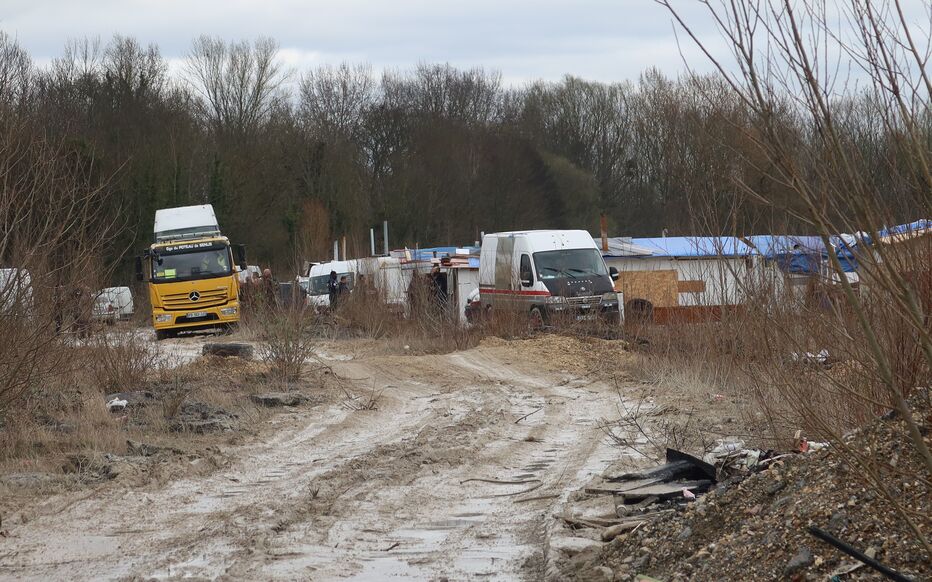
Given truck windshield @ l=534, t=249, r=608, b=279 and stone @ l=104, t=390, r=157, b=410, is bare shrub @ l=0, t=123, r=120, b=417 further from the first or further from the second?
truck windshield @ l=534, t=249, r=608, b=279

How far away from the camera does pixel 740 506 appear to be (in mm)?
5852

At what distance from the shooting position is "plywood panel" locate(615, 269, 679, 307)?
25.4 meters

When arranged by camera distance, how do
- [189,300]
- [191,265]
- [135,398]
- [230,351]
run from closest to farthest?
1. [135,398]
2. [230,351]
3. [189,300]
4. [191,265]

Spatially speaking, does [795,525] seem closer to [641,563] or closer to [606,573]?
[641,563]

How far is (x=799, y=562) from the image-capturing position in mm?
4805

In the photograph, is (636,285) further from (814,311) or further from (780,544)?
(780,544)

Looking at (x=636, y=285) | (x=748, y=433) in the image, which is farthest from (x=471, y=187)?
(x=748, y=433)

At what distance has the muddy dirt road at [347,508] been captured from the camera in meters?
6.46

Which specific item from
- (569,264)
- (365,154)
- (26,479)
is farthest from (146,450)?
(365,154)

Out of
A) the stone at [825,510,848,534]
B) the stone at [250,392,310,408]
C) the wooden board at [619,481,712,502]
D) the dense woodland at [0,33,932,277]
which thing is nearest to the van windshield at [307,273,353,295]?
the dense woodland at [0,33,932,277]

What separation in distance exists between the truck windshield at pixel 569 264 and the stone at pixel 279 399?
961cm

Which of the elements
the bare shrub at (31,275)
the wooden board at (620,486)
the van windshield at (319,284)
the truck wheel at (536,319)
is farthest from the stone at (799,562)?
the van windshield at (319,284)

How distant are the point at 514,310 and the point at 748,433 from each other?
13.0 m

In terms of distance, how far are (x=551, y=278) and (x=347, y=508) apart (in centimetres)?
1543
